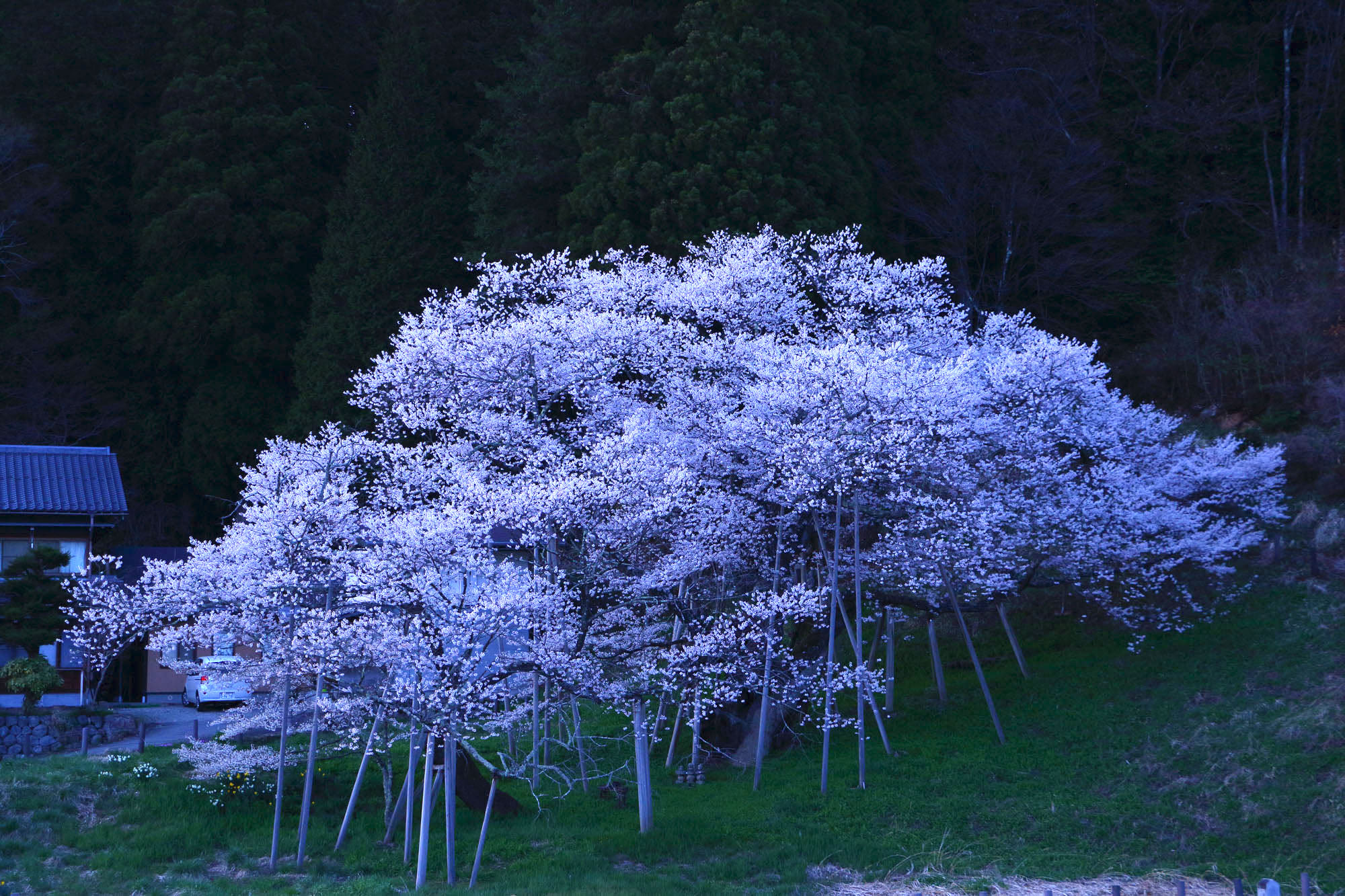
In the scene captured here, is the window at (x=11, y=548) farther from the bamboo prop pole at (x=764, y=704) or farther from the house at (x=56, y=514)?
the bamboo prop pole at (x=764, y=704)

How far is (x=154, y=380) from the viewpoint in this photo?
34.5m

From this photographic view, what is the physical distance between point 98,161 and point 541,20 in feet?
46.4

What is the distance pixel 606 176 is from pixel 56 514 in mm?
13015


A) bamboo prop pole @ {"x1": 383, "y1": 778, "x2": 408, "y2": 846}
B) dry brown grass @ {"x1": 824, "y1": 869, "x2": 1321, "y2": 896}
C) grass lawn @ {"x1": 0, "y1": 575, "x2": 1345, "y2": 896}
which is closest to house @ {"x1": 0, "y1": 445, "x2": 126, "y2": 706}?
grass lawn @ {"x1": 0, "y1": 575, "x2": 1345, "y2": 896}

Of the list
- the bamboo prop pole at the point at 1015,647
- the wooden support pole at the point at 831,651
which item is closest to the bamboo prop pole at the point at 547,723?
the wooden support pole at the point at 831,651

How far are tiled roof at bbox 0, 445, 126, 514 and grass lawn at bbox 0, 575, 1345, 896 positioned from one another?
631 centimetres

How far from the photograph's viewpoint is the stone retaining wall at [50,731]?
63.0ft

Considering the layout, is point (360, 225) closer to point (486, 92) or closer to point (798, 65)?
point (486, 92)

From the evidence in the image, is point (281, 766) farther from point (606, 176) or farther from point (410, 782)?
point (606, 176)

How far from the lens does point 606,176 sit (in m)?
27.2

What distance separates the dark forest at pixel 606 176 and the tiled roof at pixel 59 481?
23.7 feet

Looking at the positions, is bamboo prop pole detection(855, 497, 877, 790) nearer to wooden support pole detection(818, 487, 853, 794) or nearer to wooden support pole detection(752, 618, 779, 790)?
wooden support pole detection(818, 487, 853, 794)

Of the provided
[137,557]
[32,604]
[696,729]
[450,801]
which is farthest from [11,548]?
[696,729]

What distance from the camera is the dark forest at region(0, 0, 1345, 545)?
2691 cm
